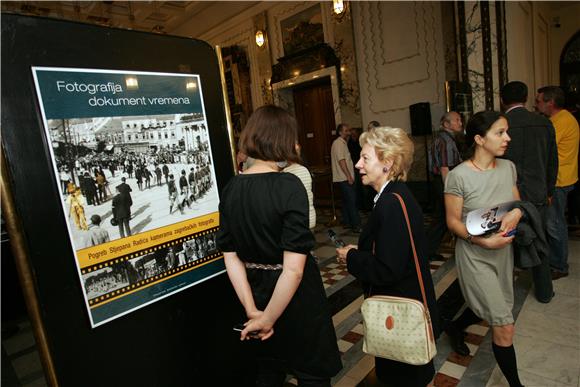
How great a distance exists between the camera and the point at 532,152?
2.68 m

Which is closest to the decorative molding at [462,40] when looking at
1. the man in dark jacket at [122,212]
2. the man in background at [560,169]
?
the man in background at [560,169]

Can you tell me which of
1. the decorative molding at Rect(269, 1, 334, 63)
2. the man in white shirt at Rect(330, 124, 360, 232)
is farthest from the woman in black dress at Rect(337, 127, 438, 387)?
the decorative molding at Rect(269, 1, 334, 63)

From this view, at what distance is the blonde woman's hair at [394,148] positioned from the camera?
148 cm

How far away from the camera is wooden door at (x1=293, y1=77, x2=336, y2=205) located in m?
8.08

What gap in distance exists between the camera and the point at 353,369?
229cm

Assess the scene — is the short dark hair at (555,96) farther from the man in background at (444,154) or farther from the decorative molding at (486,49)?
the decorative molding at (486,49)

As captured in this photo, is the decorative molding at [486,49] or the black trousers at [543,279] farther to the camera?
the decorative molding at [486,49]

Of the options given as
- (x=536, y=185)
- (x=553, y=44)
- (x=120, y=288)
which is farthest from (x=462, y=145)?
(x=553, y=44)

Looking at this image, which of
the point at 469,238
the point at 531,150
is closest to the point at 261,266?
the point at 469,238

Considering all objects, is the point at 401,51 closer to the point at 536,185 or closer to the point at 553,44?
the point at 536,185

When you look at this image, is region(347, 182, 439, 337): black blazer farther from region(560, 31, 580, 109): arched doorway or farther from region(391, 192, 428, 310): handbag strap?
region(560, 31, 580, 109): arched doorway

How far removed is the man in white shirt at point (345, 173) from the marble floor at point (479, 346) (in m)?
1.90

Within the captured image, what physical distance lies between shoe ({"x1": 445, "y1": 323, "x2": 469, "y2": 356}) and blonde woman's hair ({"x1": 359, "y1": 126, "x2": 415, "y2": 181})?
1443 mm

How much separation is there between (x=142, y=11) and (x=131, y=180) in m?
9.01
